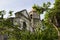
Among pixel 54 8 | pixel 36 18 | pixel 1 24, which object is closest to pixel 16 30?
pixel 1 24

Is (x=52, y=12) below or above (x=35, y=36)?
above

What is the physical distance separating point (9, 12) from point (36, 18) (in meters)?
13.6

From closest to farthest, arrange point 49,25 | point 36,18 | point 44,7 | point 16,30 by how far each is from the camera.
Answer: point 44,7
point 49,25
point 16,30
point 36,18

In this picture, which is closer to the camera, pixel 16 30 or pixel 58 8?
pixel 58 8

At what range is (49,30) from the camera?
2812cm

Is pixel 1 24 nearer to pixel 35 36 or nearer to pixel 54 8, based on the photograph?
pixel 35 36

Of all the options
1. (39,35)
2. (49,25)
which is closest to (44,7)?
(49,25)

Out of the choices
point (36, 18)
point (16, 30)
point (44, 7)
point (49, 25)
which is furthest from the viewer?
point (36, 18)

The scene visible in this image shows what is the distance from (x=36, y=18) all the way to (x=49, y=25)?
47.4ft

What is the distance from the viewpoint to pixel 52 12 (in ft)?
80.5

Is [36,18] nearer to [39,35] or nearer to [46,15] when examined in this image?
[39,35]

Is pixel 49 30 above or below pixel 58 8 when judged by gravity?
below

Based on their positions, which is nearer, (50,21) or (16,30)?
(50,21)

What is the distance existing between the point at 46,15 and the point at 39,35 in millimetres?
3543
